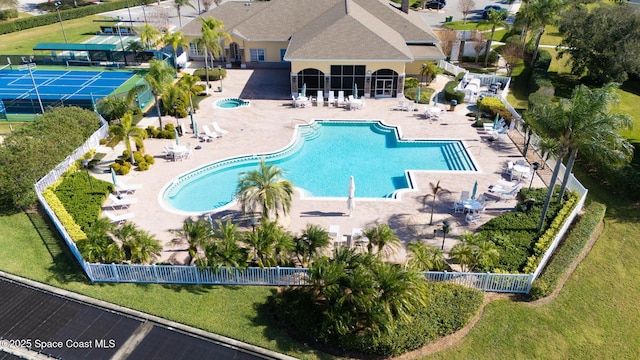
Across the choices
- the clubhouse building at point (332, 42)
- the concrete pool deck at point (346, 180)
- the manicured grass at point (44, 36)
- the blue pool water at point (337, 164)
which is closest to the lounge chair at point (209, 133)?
the concrete pool deck at point (346, 180)

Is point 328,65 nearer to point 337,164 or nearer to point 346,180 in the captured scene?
point 337,164

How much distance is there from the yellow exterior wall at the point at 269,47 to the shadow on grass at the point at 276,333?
32.3 metres

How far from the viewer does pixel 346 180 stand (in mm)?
26344

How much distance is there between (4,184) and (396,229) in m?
19.2

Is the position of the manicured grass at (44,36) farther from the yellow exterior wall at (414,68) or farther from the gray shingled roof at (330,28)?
the yellow exterior wall at (414,68)

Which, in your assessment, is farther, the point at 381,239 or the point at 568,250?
the point at 568,250

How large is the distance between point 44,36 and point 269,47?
35457 mm

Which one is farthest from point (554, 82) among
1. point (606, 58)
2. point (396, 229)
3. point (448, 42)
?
point (396, 229)

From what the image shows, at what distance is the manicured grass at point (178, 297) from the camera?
15.8 metres

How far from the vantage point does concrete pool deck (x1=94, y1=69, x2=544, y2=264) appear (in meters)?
21.6

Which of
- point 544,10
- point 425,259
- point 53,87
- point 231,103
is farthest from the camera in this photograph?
point 53,87

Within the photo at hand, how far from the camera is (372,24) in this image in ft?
130

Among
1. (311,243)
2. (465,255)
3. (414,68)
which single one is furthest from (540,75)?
(311,243)

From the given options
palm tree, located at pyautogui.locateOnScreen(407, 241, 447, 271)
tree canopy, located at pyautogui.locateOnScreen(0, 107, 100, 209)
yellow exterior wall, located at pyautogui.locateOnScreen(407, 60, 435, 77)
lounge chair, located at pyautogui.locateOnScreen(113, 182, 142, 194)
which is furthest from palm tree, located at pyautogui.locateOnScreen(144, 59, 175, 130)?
yellow exterior wall, located at pyautogui.locateOnScreen(407, 60, 435, 77)
